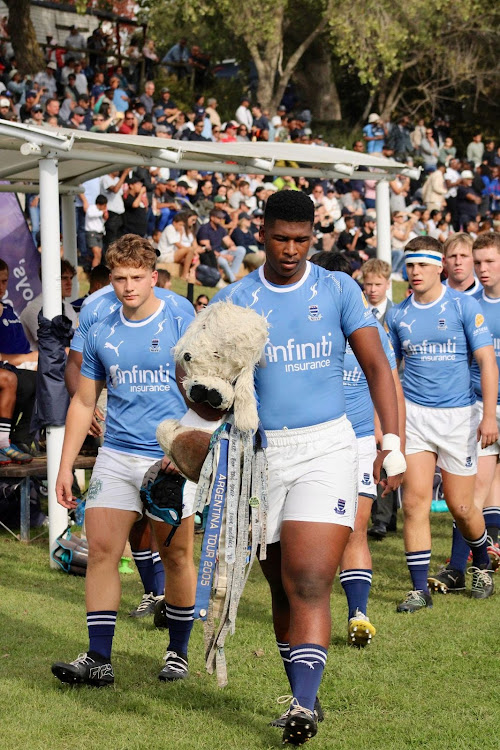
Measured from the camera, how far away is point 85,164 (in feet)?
33.9

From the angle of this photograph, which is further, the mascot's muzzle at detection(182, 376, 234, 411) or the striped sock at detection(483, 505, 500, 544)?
the striped sock at detection(483, 505, 500, 544)

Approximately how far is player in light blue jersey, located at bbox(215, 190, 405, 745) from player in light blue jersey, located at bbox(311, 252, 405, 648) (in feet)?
5.51

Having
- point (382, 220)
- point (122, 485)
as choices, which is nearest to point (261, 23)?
point (382, 220)

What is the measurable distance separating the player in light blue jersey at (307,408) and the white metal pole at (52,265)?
12.6 ft

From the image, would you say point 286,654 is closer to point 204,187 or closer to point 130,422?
point 130,422

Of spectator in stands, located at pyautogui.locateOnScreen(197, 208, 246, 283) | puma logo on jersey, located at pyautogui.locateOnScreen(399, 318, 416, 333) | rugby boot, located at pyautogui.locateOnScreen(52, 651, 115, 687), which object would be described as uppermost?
puma logo on jersey, located at pyautogui.locateOnScreen(399, 318, 416, 333)

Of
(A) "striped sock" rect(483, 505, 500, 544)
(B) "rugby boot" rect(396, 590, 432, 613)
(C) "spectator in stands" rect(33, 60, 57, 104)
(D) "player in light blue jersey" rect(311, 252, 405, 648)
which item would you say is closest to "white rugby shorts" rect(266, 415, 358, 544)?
(D) "player in light blue jersey" rect(311, 252, 405, 648)

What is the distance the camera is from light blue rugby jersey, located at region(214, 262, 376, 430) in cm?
464

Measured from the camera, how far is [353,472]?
474cm

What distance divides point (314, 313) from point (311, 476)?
0.70m

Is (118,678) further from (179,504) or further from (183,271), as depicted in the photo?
(183,271)

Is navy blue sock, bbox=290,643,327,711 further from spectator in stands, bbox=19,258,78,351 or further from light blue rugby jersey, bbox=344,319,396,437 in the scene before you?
spectator in stands, bbox=19,258,78,351

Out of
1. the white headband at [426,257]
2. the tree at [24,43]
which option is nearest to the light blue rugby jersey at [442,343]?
the white headband at [426,257]

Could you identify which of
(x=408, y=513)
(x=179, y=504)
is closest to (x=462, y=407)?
(x=408, y=513)
